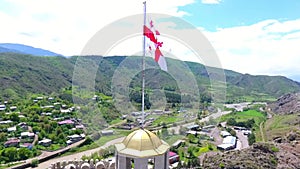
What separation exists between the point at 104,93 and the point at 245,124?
94.6ft

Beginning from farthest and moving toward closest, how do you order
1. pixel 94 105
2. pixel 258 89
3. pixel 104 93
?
1. pixel 258 89
2. pixel 104 93
3. pixel 94 105

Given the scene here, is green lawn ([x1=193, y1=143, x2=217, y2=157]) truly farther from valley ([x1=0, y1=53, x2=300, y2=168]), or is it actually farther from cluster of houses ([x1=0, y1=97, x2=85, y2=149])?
cluster of houses ([x1=0, y1=97, x2=85, y2=149])

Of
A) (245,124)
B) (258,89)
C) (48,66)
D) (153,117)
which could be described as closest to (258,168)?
(153,117)

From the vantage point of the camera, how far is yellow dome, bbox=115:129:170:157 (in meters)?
8.63

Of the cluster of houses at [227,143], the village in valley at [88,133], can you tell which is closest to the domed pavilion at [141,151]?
the village in valley at [88,133]

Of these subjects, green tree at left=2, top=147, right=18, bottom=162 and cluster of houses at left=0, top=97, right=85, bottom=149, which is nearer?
green tree at left=2, top=147, right=18, bottom=162

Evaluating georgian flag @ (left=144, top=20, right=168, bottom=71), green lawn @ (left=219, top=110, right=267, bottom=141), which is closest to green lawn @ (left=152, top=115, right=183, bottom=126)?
green lawn @ (left=219, top=110, right=267, bottom=141)

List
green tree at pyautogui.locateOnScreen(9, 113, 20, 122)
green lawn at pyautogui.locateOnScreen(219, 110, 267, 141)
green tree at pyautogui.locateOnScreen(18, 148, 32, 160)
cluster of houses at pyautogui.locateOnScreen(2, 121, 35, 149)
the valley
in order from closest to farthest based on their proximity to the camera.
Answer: the valley < green tree at pyautogui.locateOnScreen(18, 148, 32, 160) < cluster of houses at pyautogui.locateOnScreen(2, 121, 35, 149) < green tree at pyautogui.locateOnScreen(9, 113, 20, 122) < green lawn at pyautogui.locateOnScreen(219, 110, 267, 141)

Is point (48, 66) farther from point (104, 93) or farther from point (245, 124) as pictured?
point (245, 124)

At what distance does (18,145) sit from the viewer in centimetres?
3494

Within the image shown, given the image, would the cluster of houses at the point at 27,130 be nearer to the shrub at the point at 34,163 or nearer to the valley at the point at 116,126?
the valley at the point at 116,126

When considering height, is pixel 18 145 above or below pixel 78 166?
below

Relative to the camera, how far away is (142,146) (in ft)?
28.6

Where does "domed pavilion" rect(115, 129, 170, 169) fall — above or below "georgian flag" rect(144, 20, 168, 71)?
below
